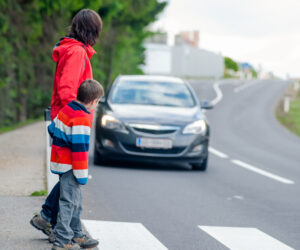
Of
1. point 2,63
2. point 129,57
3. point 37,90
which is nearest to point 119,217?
point 2,63

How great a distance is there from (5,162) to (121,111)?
81.4 inches

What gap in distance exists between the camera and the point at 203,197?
347 inches

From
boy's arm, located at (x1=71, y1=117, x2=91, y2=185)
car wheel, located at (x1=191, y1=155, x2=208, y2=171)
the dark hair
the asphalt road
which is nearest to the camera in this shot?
boy's arm, located at (x1=71, y1=117, x2=91, y2=185)

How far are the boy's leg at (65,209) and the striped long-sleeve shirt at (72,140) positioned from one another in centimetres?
8

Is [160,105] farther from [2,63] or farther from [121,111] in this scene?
[2,63]

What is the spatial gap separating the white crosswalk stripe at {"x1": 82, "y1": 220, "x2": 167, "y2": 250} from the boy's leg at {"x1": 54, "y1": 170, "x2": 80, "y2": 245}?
1.76 feet

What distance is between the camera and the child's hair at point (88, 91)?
5.14 metres

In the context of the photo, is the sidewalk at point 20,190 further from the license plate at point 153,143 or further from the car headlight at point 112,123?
the license plate at point 153,143

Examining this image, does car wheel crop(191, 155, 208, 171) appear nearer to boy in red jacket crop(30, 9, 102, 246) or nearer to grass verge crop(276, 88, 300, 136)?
boy in red jacket crop(30, 9, 102, 246)

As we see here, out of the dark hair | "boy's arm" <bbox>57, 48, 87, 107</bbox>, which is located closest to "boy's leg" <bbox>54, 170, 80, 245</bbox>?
"boy's arm" <bbox>57, 48, 87, 107</bbox>

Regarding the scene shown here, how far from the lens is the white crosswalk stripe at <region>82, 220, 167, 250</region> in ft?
19.0

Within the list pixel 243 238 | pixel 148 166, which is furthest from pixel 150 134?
pixel 243 238

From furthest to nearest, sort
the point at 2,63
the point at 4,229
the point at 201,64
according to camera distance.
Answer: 1. the point at 201,64
2. the point at 2,63
3. the point at 4,229

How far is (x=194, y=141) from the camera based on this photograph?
1132 cm
